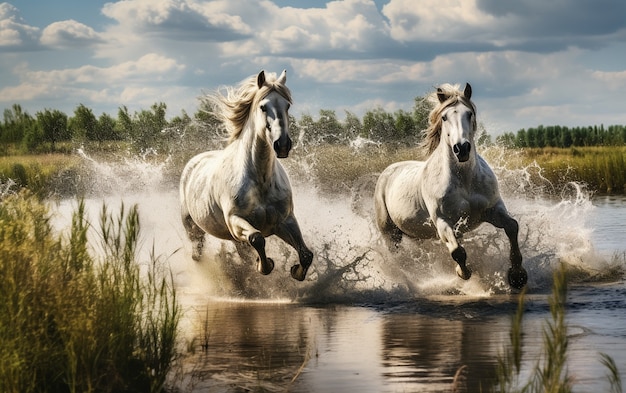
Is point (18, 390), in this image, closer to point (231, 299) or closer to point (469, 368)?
point (469, 368)

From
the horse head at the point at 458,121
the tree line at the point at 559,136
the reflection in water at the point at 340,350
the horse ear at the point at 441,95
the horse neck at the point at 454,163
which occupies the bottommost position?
the reflection in water at the point at 340,350

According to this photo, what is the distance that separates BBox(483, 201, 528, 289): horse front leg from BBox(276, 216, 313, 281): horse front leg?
1849 millimetres

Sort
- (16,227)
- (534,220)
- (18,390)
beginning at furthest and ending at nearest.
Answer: (534,220), (16,227), (18,390)

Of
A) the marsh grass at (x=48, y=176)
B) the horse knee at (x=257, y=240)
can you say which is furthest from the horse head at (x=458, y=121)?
the marsh grass at (x=48, y=176)

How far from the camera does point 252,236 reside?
10.5 meters

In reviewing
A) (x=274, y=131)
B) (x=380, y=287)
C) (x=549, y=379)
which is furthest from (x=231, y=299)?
(x=549, y=379)

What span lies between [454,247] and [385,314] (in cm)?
102

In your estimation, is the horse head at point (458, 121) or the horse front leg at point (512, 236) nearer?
the horse head at point (458, 121)

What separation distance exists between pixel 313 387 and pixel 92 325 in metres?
1.45

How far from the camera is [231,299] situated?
11875 mm

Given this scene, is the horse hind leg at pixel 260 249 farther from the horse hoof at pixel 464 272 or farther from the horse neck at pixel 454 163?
the horse neck at pixel 454 163

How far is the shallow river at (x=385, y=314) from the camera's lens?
23.3ft

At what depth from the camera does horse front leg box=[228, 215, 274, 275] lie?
1044cm

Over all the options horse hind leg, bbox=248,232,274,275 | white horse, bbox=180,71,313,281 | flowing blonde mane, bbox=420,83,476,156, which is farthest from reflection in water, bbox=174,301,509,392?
flowing blonde mane, bbox=420,83,476,156
